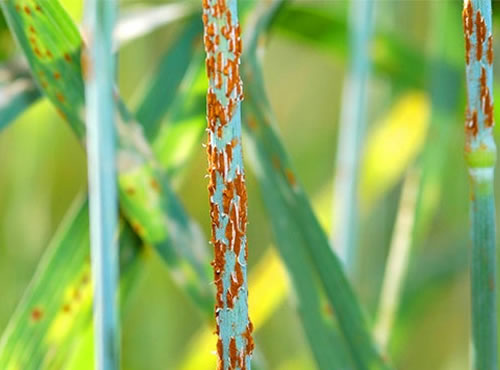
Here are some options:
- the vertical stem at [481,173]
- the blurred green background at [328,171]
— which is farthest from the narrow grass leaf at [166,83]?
the vertical stem at [481,173]

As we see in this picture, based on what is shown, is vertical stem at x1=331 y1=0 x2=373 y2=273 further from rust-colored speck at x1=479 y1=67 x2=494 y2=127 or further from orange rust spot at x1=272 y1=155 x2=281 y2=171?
rust-colored speck at x1=479 y1=67 x2=494 y2=127

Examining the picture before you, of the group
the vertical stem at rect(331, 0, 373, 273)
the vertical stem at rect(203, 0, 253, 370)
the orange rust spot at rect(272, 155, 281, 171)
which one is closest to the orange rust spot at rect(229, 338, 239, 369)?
the vertical stem at rect(203, 0, 253, 370)

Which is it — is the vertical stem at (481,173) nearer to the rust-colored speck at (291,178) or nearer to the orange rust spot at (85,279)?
the rust-colored speck at (291,178)

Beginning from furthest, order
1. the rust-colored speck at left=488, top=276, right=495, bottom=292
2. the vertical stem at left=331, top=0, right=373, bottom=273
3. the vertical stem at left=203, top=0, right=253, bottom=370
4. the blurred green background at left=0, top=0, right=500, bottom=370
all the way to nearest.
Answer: the blurred green background at left=0, top=0, right=500, bottom=370
the vertical stem at left=331, top=0, right=373, bottom=273
the rust-colored speck at left=488, top=276, right=495, bottom=292
the vertical stem at left=203, top=0, right=253, bottom=370

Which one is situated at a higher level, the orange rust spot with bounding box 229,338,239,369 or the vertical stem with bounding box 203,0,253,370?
the vertical stem with bounding box 203,0,253,370

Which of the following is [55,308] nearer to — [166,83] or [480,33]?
[166,83]

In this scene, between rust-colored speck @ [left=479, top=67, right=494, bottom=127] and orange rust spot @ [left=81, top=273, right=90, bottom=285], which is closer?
rust-colored speck @ [left=479, top=67, right=494, bottom=127]

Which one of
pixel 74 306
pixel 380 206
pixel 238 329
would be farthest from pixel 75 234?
pixel 380 206
